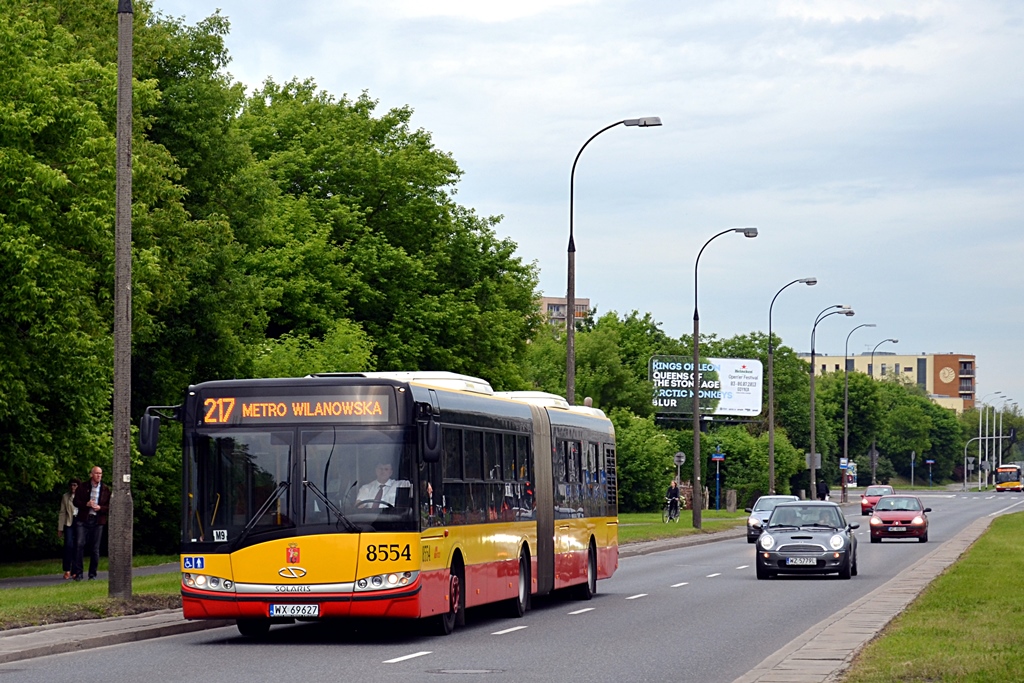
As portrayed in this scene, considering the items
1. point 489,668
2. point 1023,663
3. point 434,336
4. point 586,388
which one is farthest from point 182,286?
point 586,388

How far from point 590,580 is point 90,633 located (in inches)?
424

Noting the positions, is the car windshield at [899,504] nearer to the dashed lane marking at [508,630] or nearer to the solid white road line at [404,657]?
the dashed lane marking at [508,630]

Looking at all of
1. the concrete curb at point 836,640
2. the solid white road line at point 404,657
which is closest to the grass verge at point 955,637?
the concrete curb at point 836,640

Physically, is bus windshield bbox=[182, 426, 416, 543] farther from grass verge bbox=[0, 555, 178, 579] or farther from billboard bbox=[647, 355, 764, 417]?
billboard bbox=[647, 355, 764, 417]

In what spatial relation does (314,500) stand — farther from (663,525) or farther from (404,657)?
(663,525)

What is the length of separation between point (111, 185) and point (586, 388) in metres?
72.1

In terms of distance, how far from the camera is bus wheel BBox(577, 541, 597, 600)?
1081 inches

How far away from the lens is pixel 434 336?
55.9m

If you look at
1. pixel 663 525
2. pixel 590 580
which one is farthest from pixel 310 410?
pixel 663 525

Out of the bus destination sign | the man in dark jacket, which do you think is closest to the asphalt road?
the bus destination sign

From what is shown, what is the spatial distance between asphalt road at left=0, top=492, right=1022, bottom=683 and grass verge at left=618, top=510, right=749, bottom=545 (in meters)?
23.4

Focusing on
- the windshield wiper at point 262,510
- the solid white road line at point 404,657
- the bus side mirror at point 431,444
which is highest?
the bus side mirror at point 431,444

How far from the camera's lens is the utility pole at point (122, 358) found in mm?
21922

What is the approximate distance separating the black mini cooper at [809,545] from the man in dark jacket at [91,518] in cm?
1180
